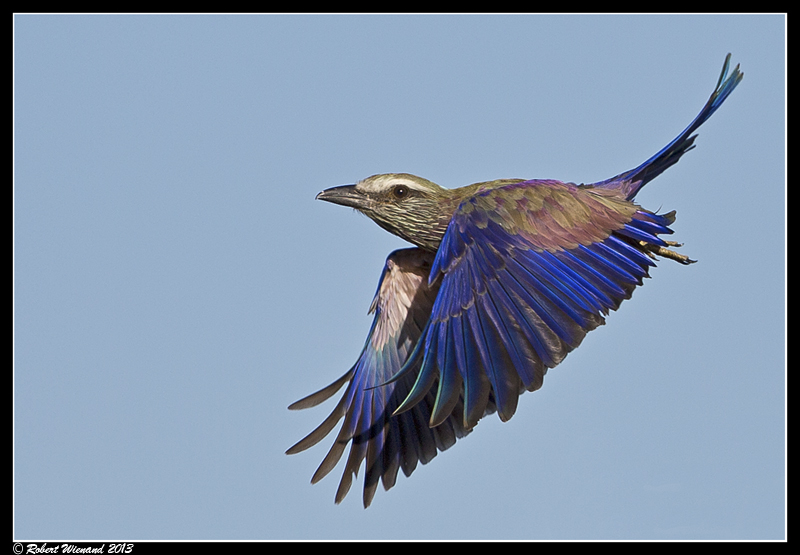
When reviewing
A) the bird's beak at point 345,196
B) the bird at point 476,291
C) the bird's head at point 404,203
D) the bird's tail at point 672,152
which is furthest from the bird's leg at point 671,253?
the bird's beak at point 345,196

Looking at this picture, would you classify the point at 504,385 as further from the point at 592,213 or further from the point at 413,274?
the point at 413,274

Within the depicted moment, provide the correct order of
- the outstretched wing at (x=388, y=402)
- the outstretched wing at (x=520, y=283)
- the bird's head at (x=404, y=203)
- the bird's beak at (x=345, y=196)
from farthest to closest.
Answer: the outstretched wing at (x=388, y=402), the bird's beak at (x=345, y=196), the bird's head at (x=404, y=203), the outstretched wing at (x=520, y=283)

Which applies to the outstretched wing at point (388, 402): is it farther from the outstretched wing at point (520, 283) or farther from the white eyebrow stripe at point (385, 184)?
the outstretched wing at point (520, 283)

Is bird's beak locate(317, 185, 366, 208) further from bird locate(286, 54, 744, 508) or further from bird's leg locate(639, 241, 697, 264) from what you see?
bird's leg locate(639, 241, 697, 264)

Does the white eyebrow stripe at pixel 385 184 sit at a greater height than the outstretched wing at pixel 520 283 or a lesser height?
greater

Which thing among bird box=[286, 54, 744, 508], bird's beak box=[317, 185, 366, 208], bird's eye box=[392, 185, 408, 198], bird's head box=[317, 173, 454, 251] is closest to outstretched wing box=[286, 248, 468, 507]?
bird box=[286, 54, 744, 508]

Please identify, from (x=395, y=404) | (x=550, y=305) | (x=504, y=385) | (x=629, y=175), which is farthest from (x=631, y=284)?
(x=395, y=404)
